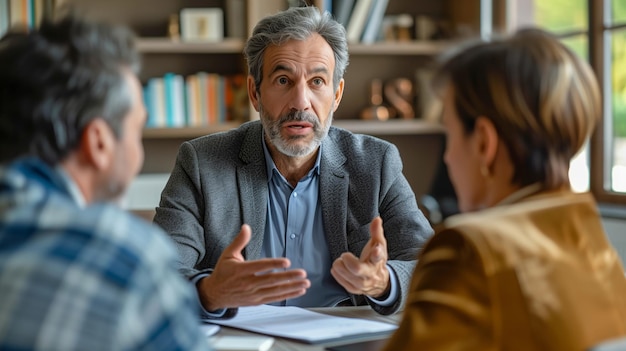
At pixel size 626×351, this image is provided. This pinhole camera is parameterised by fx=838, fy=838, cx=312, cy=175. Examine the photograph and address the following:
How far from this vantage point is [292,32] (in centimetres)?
230

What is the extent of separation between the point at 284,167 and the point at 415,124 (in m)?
2.16

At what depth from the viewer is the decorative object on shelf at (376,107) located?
4395mm

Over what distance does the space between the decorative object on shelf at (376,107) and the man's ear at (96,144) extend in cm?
336

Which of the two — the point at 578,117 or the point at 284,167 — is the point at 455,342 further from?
the point at 284,167

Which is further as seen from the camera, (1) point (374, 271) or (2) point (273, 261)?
(1) point (374, 271)

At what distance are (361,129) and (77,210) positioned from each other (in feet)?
11.1

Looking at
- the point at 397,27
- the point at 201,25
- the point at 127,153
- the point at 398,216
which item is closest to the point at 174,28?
the point at 201,25

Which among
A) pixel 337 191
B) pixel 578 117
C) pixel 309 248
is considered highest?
pixel 578 117

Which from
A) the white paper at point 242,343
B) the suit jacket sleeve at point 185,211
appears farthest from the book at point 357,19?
the white paper at point 242,343

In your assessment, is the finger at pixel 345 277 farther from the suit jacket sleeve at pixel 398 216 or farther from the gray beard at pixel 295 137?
the gray beard at pixel 295 137

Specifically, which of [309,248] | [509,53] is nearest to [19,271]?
[509,53]

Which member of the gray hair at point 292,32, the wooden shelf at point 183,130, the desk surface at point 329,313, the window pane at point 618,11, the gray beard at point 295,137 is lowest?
the desk surface at point 329,313

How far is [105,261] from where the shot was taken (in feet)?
2.85

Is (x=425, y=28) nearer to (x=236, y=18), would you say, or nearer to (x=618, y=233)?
(x=236, y=18)
